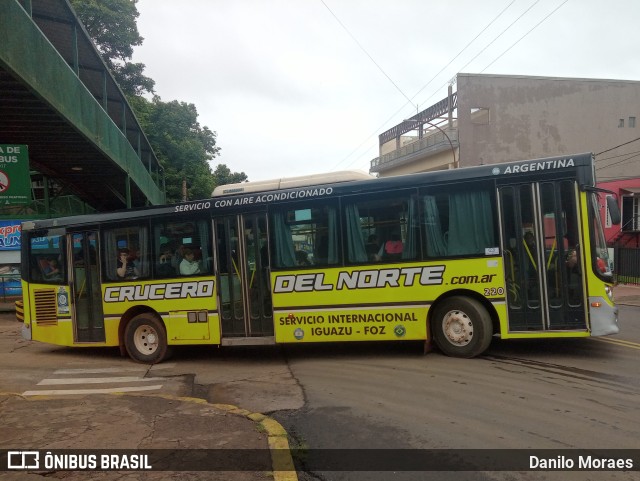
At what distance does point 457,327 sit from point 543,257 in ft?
5.57

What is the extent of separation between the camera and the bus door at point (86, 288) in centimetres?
945

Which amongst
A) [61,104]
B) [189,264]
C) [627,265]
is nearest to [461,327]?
[189,264]

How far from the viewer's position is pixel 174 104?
36.3 m

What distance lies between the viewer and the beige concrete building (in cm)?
3247

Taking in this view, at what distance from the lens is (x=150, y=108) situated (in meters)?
33.7

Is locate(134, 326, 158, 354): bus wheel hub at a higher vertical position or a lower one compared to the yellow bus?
lower

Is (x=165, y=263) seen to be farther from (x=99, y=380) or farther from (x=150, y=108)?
(x=150, y=108)

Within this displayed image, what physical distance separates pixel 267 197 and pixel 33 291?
5396 mm

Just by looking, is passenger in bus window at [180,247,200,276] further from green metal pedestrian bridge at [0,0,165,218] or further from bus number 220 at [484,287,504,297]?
bus number 220 at [484,287,504,297]

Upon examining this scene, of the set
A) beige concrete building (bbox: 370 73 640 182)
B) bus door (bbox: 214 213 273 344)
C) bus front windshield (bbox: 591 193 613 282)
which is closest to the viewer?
bus front windshield (bbox: 591 193 613 282)

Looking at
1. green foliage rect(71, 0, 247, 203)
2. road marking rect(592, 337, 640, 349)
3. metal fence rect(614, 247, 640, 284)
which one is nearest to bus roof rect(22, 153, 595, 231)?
road marking rect(592, 337, 640, 349)

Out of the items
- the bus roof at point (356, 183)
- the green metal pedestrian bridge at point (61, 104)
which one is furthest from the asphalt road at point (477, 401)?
the green metal pedestrian bridge at point (61, 104)

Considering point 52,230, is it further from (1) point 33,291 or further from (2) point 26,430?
(2) point 26,430

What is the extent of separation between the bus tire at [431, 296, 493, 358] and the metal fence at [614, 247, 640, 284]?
57.2 feet
